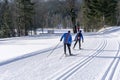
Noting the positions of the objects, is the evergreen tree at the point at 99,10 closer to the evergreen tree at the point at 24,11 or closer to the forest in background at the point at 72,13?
the forest in background at the point at 72,13

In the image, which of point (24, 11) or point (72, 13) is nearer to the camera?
point (72, 13)

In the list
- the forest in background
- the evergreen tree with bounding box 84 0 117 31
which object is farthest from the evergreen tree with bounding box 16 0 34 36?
the evergreen tree with bounding box 84 0 117 31

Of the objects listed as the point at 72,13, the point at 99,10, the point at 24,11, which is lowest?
the point at 72,13

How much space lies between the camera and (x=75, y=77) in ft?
38.8

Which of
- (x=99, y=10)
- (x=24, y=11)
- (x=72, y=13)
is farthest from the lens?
(x=24, y=11)

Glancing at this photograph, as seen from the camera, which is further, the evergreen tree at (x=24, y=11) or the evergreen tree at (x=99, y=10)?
the evergreen tree at (x=24, y=11)

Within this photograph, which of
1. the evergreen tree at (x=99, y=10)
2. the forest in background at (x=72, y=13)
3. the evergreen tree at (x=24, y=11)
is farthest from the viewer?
the evergreen tree at (x=24, y=11)

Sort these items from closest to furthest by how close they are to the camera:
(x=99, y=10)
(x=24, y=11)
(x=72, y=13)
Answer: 1. (x=72, y=13)
2. (x=99, y=10)
3. (x=24, y=11)

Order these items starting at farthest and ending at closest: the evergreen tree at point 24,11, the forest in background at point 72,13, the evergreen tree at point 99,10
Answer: the evergreen tree at point 24,11, the evergreen tree at point 99,10, the forest in background at point 72,13

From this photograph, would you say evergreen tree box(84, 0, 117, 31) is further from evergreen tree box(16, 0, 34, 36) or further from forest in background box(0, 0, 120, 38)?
evergreen tree box(16, 0, 34, 36)

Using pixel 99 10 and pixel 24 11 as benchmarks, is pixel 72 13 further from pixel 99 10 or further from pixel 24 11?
pixel 24 11

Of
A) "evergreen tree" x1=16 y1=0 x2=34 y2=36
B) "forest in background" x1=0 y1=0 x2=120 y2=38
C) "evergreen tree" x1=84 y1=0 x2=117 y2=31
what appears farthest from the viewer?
"evergreen tree" x1=16 y1=0 x2=34 y2=36

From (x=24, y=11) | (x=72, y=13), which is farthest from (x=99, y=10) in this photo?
(x=24, y=11)

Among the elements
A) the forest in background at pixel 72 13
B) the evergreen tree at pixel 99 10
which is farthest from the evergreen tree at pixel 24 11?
the evergreen tree at pixel 99 10
